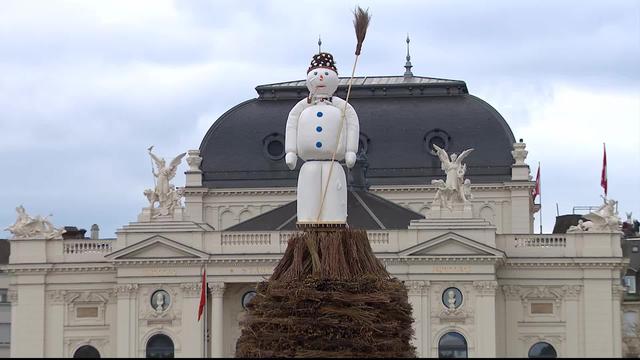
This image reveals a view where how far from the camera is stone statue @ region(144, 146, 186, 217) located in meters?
92.6

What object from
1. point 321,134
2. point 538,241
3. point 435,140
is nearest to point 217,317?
point 538,241

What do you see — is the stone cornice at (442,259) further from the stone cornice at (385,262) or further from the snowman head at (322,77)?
the snowman head at (322,77)

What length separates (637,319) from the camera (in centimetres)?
11069

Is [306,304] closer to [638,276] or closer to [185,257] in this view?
[185,257]

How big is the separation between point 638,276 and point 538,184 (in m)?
12.0

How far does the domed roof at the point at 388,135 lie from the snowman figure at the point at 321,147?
1944 inches

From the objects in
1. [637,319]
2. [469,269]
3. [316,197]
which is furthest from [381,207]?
[316,197]

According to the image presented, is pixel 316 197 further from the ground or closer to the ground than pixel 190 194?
closer to the ground

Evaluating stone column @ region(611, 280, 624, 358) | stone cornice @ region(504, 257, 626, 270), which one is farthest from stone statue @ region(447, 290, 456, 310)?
stone column @ region(611, 280, 624, 358)

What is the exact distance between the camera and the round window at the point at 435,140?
105 meters

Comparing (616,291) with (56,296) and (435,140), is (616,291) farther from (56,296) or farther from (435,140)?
(56,296)

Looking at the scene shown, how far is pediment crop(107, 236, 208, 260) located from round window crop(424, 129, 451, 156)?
59.6 feet

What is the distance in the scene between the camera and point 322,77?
5581 cm

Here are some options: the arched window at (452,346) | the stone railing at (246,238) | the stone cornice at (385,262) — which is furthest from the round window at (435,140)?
the arched window at (452,346)
